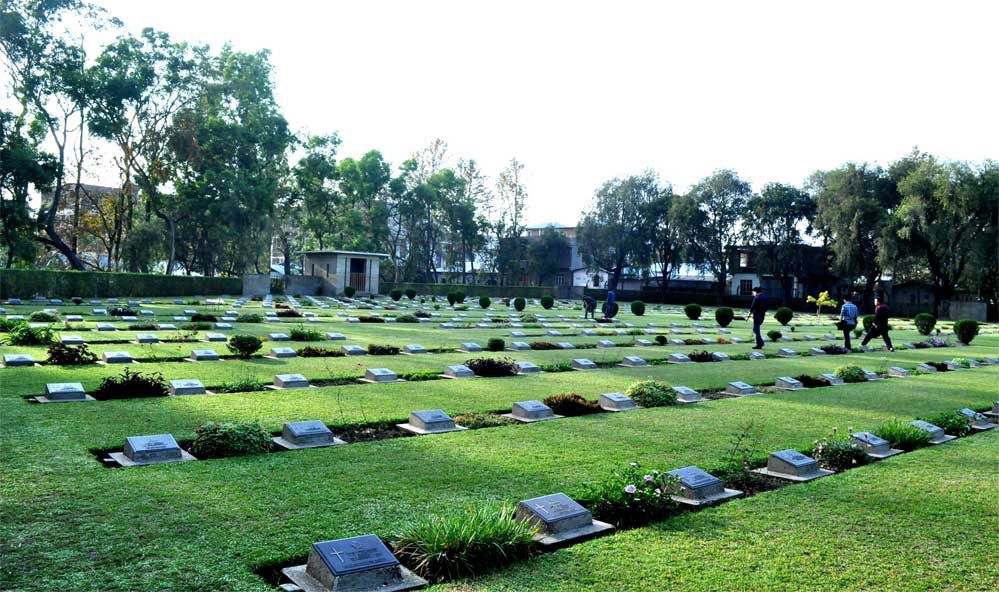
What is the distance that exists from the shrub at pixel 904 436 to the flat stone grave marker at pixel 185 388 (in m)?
7.05

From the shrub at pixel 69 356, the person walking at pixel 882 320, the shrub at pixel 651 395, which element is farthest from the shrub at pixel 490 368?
the person walking at pixel 882 320

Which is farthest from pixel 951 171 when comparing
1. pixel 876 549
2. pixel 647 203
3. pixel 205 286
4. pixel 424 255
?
pixel 876 549

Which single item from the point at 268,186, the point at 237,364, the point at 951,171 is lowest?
the point at 237,364

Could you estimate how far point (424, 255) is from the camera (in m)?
59.0

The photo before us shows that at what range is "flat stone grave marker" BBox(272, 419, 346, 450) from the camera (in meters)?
5.79

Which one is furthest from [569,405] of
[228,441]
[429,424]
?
[228,441]

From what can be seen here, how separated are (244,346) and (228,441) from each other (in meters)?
6.53

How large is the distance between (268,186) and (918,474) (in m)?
40.3

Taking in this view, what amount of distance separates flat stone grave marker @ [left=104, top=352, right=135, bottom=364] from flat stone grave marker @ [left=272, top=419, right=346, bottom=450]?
544 cm

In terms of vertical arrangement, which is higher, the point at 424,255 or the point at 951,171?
the point at 951,171

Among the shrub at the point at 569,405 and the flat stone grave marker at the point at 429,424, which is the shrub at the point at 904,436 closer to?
the shrub at the point at 569,405

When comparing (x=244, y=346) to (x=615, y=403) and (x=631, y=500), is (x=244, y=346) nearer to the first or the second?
(x=615, y=403)

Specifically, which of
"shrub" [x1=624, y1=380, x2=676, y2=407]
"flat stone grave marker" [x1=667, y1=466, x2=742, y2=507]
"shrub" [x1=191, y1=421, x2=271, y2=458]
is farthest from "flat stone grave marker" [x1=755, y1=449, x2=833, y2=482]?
"shrub" [x1=191, y1=421, x2=271, y2=458]

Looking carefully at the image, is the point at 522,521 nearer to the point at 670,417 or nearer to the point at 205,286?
the point at 670,417
